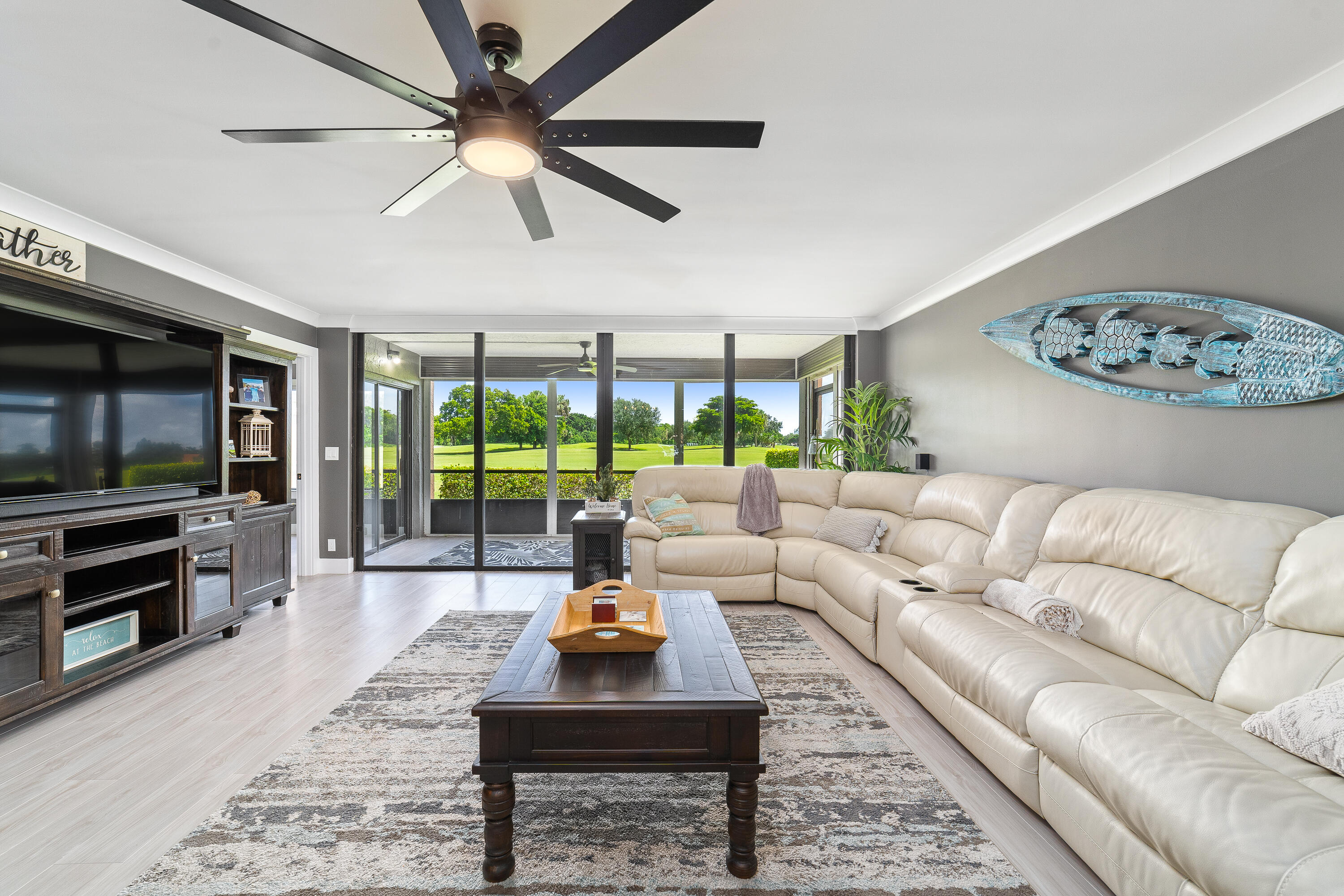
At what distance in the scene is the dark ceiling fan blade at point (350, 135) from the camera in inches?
67.4

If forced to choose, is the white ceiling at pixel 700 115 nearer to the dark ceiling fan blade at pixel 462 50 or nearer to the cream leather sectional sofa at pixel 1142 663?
the dark ceiling fan blade at pixel 462 50

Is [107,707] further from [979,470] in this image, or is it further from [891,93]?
[979,470]

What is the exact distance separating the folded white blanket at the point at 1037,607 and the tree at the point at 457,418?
4.73 metres

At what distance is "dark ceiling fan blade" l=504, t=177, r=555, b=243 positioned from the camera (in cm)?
204

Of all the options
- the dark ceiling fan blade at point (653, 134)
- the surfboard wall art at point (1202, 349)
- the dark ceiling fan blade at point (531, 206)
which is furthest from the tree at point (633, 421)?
the dark ceiling fan blade at point (653, 134)

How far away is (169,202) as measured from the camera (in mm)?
2941

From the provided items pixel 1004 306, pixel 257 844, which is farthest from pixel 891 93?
pixel 257 844

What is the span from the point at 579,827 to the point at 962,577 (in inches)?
79.1

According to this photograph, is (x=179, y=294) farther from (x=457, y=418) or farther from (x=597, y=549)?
(x=597, y=549)

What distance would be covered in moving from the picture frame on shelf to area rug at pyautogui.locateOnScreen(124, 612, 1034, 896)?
278 centimetres

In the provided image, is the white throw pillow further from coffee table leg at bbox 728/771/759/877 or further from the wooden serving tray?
the wooden serving tray

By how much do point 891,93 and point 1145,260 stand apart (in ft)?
5.23

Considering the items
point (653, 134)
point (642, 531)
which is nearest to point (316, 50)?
point (653, 134)

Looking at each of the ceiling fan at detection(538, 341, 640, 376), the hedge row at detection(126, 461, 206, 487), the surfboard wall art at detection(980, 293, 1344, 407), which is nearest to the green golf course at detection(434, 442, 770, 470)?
the ceiling fan at detection(538, 341, 640, 376)
